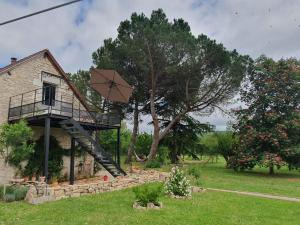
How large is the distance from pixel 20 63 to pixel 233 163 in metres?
18.9

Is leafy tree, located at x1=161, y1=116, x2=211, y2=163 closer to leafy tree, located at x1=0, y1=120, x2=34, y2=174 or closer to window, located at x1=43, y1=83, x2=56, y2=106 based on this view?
window, located at x1=43, y1=83, x2=56, y2=106

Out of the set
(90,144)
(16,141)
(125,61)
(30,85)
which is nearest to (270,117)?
(125,61)

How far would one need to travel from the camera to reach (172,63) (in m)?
27.4

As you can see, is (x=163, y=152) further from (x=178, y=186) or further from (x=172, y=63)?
(x=178, y=186)

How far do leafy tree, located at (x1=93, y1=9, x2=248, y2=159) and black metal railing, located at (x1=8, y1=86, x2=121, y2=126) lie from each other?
25.8 ft

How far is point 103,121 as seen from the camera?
20031 millimetres

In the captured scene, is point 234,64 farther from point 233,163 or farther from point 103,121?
point 103,121

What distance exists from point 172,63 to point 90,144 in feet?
39.2

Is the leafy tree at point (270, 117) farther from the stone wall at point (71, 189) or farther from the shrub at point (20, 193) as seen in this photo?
the shrub at point (20, 193)

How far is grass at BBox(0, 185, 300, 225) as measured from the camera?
380 inches

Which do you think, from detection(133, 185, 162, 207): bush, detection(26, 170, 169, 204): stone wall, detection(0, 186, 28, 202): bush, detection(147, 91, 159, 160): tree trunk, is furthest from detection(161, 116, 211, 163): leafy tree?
detection(133, 185, 162, 207): bush

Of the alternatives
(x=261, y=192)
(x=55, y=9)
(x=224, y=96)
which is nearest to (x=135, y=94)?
(x=224, y=96)

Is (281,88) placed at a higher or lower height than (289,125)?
higher

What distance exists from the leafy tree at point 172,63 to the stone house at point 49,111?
7.78 m
